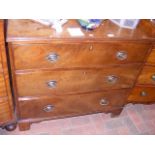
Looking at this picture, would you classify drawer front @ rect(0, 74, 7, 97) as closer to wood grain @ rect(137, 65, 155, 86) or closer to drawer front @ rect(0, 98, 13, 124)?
drawer front @ rect(0, 98, 13, 124)

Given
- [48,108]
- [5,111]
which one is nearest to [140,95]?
[48,108]

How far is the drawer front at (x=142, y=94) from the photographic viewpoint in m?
1.99

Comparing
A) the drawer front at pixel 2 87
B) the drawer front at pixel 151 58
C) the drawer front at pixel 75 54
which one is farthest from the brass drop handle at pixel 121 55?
the drawer front at pixel 2 87

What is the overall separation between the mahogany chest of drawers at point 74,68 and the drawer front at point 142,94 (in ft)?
0.03

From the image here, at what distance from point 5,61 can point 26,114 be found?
61 cm

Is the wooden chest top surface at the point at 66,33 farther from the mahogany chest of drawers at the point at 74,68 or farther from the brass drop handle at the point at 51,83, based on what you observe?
the brass drop handle at the point at 51,83

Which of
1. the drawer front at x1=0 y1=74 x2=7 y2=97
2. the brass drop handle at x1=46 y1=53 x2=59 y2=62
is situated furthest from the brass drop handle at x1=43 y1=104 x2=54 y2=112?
the brass drop handle at x1=46 y1=53 x2=59 y2=62

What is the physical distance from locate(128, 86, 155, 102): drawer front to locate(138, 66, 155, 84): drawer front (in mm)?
82

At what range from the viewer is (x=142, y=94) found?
80.0 inches

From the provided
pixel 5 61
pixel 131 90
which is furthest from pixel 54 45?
pixel 131 90

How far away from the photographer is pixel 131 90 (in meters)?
1.92

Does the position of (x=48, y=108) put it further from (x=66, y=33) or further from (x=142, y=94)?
(x=142, y=94)

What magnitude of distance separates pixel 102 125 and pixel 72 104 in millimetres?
489

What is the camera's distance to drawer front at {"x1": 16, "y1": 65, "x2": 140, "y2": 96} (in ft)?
4.92
